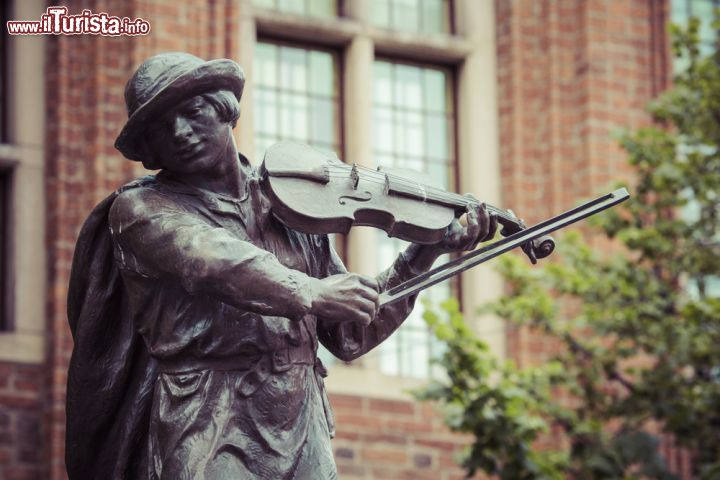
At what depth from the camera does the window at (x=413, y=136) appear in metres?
14.6

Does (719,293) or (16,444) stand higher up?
(719,293)

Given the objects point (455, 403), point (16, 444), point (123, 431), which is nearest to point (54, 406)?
point (16, 444)

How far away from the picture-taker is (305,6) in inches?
580

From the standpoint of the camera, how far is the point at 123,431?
5.62m

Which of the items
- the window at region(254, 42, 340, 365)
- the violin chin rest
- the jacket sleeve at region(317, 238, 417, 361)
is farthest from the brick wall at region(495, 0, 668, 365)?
the violin chin rest

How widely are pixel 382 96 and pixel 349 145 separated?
0.63 metres

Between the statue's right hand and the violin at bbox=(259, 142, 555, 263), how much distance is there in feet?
0.47

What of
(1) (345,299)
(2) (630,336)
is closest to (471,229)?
(1) (345,299)

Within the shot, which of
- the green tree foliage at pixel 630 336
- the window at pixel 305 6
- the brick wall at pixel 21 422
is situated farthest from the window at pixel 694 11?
the brick wall at pixel 21 422

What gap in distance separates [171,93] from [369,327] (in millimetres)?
892

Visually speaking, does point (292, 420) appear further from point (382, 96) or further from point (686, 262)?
point (382, 96)

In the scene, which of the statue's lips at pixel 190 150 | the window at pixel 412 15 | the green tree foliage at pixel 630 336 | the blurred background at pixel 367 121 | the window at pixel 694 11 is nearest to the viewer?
the statue's lips at pixel 190 150

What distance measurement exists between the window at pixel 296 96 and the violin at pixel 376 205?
8.82m

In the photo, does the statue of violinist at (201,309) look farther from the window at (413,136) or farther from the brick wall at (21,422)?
the window at (413,136)
